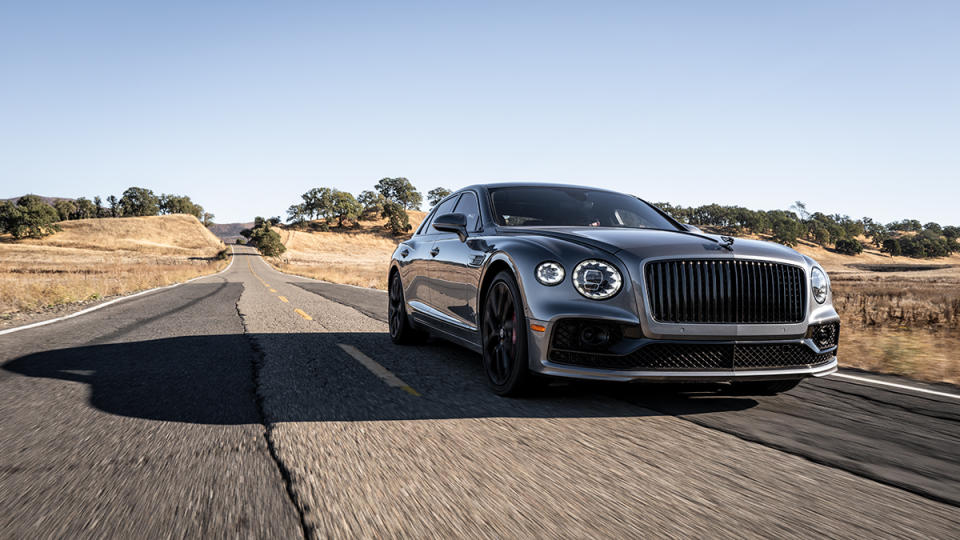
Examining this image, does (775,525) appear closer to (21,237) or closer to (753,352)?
(753,352)

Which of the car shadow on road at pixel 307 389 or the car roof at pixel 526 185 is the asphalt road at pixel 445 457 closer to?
the car shadow on road at pixel 307 389

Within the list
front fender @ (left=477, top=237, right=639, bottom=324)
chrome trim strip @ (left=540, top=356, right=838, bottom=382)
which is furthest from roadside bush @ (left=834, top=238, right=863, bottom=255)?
front fender @ (left=477, top=237, right=639, bottom=324)

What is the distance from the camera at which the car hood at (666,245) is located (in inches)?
137

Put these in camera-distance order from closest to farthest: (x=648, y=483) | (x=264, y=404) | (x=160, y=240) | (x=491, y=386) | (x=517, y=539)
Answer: (x=517, y=539) → (x=648, y=483) → (x=264, y=404) → (x=491, y=386) → (x=160, y=240)

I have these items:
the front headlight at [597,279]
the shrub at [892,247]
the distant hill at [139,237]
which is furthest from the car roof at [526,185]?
the shrub at [892,247]

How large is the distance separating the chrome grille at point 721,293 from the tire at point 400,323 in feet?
11.3

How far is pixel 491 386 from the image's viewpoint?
4.13 metres

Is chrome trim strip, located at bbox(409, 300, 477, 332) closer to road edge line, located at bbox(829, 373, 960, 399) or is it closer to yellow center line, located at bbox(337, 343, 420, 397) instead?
yellow center line, located at bbox(337, 343, 420, 397)

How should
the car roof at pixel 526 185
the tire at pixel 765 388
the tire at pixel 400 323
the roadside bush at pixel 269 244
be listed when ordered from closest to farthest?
the tire at pixel 765 388
the car roof at pixel 526 185
the tire at pixel 400 323
the roadside bush at pixel 269 244

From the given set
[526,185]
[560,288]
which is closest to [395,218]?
[526,185]

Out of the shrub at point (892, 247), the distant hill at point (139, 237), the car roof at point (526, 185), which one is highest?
the car roof at point (526, 185)

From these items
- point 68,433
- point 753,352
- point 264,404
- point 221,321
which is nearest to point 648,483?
point 753,352

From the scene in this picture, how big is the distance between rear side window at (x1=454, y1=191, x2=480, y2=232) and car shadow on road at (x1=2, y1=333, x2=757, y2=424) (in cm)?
124

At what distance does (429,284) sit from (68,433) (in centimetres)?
317
